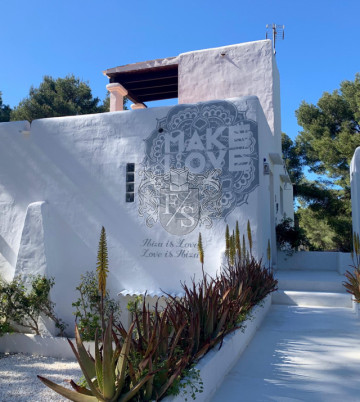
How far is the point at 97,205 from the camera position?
9875 mm

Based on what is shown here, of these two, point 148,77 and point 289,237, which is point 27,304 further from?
point 148,77

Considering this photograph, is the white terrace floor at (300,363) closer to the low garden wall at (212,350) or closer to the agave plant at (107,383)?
the low garden wall at (212,350)

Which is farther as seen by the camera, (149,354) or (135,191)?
(135,191)

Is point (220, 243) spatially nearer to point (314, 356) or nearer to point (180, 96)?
point (314, 356)

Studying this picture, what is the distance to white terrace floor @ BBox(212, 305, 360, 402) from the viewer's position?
3.67 metres

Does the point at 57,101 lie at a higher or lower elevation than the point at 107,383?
higher

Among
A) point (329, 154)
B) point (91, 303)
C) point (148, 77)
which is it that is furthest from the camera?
point (329, 154)

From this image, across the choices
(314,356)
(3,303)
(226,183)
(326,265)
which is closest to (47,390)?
(3,303)

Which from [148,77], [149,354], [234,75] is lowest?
[149,354]

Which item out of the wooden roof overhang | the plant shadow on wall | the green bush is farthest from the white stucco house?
the wooden roof overhang

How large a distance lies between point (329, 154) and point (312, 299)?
38.6 ft

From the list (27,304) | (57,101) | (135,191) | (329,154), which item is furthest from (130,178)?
(57,101)

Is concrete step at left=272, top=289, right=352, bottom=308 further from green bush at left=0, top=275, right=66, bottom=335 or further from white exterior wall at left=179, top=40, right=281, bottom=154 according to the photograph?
white exterior wall at left=179, top=40, right=281, bottom=154

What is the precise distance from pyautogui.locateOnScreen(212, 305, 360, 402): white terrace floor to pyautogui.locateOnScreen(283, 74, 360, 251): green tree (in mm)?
9587
